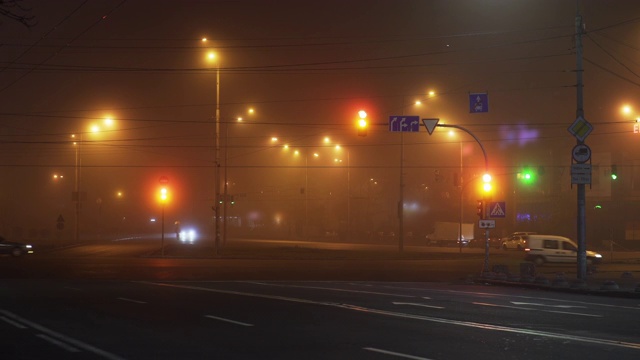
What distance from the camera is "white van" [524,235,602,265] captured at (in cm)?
4197

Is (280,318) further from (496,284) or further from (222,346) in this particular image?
(496,284)

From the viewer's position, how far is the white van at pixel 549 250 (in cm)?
4197

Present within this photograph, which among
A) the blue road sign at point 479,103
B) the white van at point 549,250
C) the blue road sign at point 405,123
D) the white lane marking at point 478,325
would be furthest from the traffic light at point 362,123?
the white van at point 549,250

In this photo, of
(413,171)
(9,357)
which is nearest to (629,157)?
(413,171)

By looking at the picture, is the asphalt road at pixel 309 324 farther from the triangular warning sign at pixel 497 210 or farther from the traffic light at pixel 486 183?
the traffic light at pixel 486 183

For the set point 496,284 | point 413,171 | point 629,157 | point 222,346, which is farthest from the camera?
point 413,171

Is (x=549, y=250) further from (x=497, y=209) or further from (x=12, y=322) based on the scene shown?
(x=12, y=322)

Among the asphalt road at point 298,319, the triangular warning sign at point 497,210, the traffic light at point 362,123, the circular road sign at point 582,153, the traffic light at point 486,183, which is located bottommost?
the asphalt road at point 298,319

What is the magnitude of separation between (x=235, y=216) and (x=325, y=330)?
11370 cm

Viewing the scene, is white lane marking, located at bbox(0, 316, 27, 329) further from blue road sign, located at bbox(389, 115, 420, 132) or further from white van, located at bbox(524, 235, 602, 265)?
white van, located at bbox(524, 235, 602, 265)

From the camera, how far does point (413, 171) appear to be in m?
112

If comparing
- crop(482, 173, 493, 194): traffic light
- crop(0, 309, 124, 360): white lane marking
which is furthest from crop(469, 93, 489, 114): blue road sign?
crop(0, 309, 124, 360): white lane marking

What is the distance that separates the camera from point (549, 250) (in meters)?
42.0

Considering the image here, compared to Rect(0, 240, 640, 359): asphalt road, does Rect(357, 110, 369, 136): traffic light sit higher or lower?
higher
